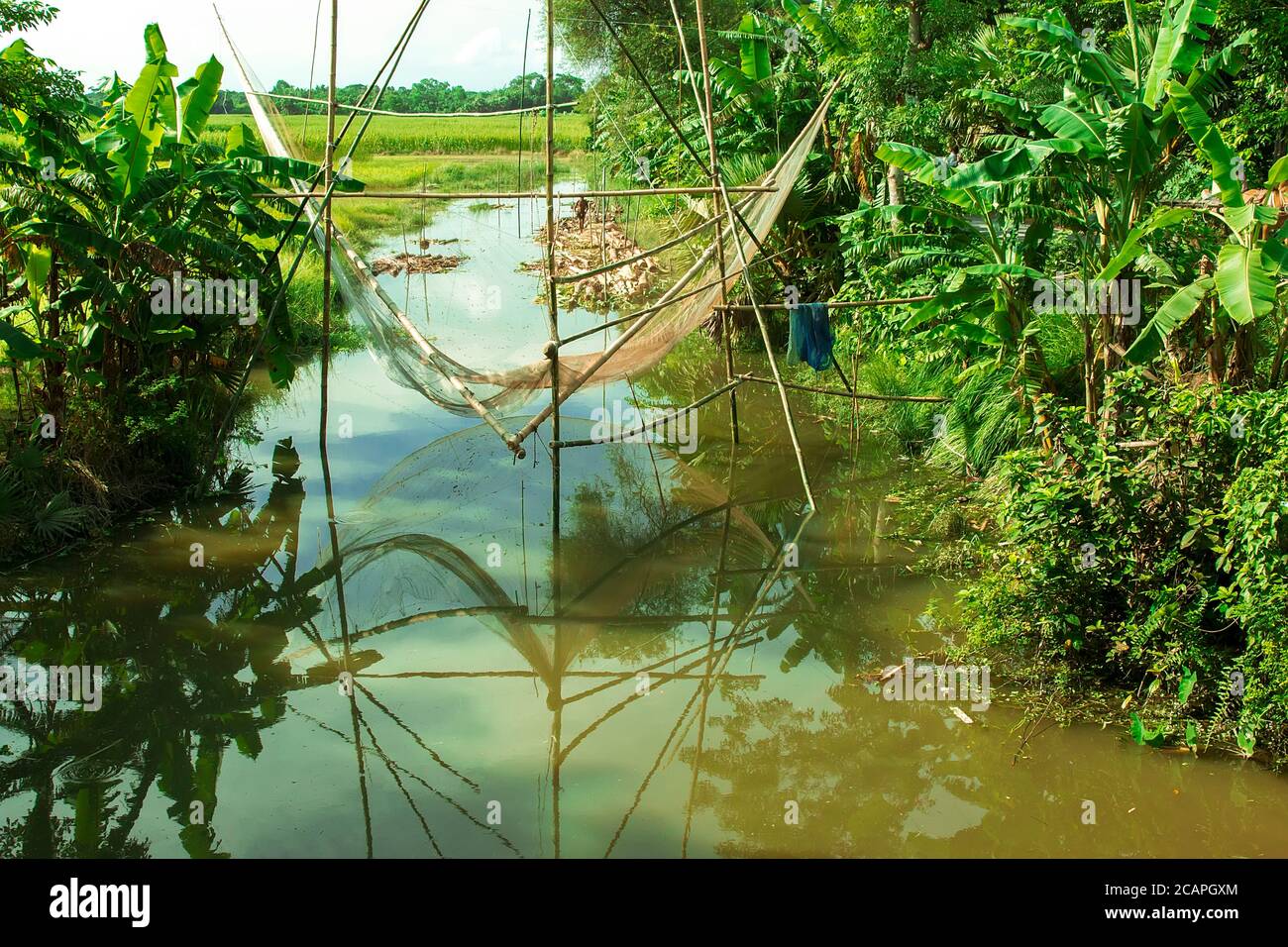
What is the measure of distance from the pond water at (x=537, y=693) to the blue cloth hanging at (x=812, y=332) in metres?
0.75

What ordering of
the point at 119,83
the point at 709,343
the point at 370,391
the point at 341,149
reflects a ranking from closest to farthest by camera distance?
the point at 119,83 → the point at 370,391 → the point at 709,343 → the point at 341,149

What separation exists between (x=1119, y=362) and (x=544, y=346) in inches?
116

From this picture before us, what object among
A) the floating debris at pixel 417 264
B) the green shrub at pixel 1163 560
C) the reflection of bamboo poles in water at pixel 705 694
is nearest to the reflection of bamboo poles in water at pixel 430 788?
the reflection of bamboo poles in water at pixel 705 694

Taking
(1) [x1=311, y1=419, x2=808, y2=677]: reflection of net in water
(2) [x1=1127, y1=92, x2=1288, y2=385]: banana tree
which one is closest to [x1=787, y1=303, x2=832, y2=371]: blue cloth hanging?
(1) [x1=311, y1=419, x2=808, y2=677]: reflection of net in water

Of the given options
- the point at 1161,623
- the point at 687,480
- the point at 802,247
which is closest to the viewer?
the point at 1161,623

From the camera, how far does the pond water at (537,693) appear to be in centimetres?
328

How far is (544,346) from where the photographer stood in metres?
5.96

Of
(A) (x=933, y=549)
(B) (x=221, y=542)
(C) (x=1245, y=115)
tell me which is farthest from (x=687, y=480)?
(C) (x=1245, y=115)

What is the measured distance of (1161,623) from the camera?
3.64 m

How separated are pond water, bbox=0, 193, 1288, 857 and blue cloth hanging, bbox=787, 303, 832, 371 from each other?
0.75 meters

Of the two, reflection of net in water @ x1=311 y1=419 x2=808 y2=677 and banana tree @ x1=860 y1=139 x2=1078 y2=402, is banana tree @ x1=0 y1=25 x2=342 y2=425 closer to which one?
reflection of net in water @ x1=311 y1=419 x2=808 y2=677

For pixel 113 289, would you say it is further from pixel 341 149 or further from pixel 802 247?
pixel 341 149

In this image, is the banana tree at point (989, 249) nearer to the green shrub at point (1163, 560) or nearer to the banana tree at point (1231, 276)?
the banana tree at point (1231, 276)

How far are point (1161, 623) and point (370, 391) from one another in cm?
610
